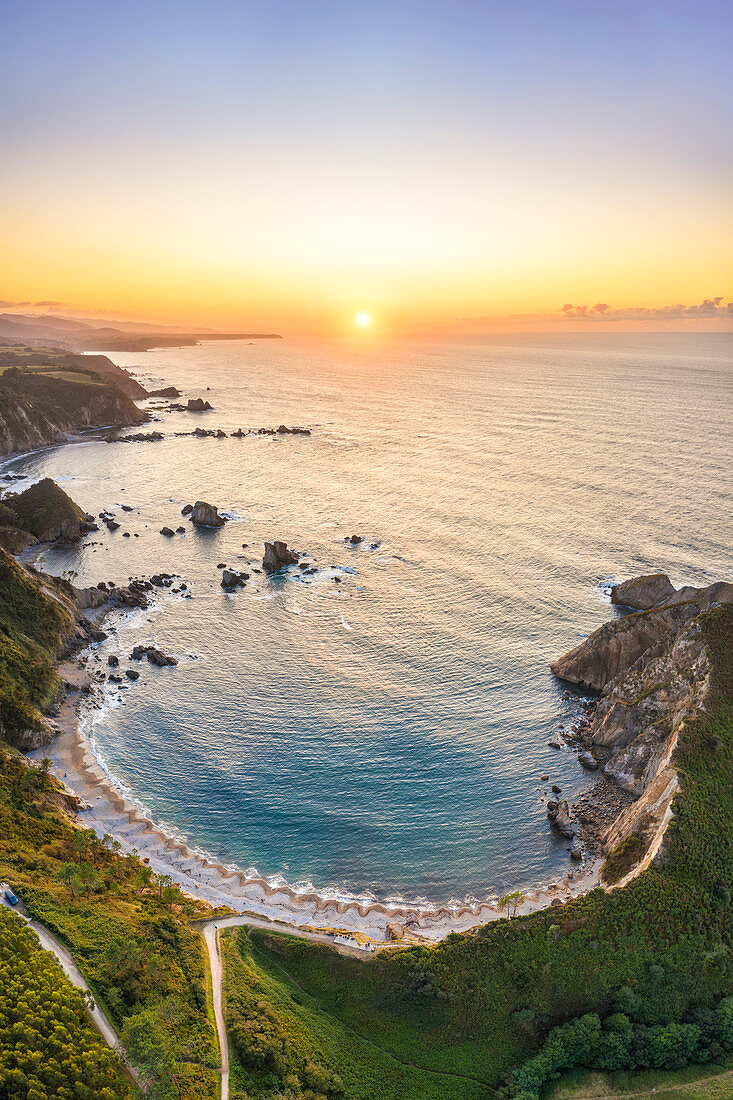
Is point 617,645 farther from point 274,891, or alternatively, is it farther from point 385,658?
point 274,891

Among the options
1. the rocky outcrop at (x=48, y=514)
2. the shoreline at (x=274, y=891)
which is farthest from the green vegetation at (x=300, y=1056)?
the rocky outcrop at (x=48, y=514)

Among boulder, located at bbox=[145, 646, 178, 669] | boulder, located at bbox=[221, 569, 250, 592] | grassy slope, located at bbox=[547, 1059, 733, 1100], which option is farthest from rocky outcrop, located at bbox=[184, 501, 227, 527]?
grassy slope, located at bbox=[547, 1059, 733, 1100]

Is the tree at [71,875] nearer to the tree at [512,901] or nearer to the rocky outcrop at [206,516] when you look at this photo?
the tree at [512,901]

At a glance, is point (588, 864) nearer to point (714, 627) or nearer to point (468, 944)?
point (468, 944)

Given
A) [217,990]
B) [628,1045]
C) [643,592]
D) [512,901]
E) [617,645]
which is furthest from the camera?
[643,592]

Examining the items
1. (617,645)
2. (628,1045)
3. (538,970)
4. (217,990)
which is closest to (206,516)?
(617,645)

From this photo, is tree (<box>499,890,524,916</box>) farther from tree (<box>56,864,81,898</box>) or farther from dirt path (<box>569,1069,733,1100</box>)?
tree (<box>56,864,81,898</box>)
